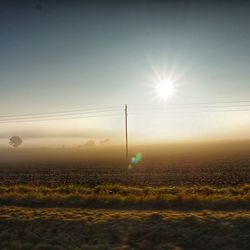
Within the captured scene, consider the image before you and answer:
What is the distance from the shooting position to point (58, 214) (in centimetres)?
1627

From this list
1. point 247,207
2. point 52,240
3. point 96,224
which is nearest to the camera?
point 52,240

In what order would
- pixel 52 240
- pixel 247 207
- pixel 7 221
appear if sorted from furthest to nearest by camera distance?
pixel 247 207, pixel 7 221, pixel 52 240

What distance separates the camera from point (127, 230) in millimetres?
13812

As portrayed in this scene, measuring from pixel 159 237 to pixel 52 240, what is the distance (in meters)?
4.08

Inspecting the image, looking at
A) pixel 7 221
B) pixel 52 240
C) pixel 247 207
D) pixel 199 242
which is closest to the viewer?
pixel 199 242

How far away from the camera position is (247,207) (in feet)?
55.4

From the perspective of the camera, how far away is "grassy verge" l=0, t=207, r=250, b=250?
12547mm

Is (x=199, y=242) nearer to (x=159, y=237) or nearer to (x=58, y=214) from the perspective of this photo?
(x=159, y=237)

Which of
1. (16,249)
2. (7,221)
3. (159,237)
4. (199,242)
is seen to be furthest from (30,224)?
(199,242)

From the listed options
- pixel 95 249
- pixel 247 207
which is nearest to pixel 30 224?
pixel 95 249

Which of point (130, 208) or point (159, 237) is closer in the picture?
point (159, 237)

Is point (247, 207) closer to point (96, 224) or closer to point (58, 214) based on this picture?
point (96, 224)

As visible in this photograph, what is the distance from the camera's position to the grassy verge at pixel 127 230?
41.2 feet

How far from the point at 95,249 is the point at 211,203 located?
295 inches
